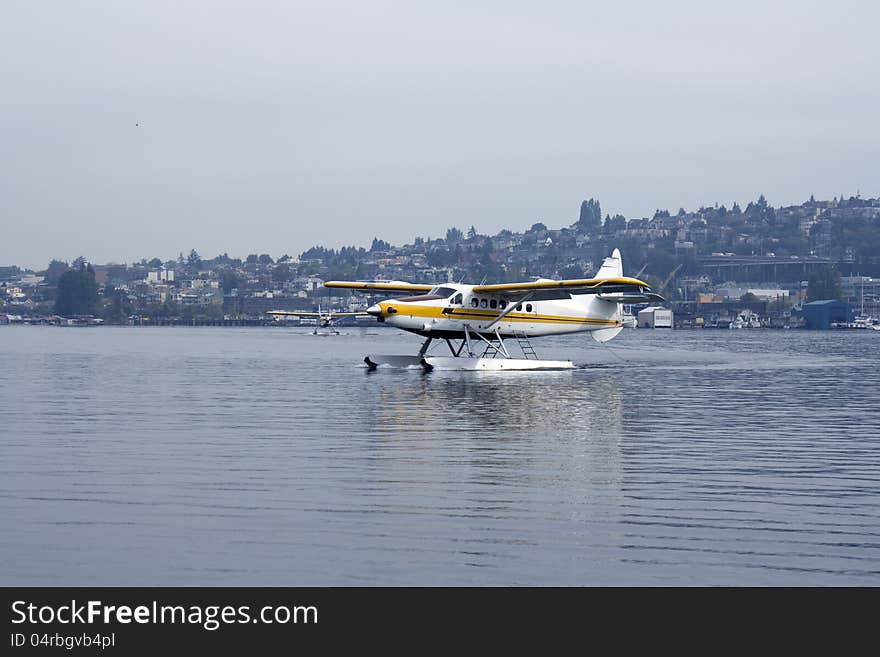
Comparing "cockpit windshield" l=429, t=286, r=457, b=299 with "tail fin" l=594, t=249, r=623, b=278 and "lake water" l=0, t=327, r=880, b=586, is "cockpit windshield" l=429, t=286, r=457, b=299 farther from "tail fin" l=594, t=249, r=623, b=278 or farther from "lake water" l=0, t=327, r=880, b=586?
"lake water" l=0, t=327, r=880, b=586

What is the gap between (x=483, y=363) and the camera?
31.8 metres

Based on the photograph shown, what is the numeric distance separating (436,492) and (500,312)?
22419 millimetres

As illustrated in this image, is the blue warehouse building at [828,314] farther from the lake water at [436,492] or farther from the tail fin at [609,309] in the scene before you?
the lake water at [436,492]

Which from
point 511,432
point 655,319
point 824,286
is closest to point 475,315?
point 511,432

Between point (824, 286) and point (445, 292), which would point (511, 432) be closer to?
point (445, 292)

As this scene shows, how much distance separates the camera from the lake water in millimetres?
7910

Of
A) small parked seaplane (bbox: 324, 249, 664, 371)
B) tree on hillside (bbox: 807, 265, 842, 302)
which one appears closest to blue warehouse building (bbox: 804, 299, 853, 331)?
tree on hillside (bbox: 807, 265, 842, 302)

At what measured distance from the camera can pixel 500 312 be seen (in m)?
33.1

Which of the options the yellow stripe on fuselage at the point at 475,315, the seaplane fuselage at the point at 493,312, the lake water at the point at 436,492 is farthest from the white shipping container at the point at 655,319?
the lake water at the point at 436,492

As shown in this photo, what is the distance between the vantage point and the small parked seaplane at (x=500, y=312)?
31.4 metres

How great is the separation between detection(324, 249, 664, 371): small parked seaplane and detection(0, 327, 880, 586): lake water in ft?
29.7

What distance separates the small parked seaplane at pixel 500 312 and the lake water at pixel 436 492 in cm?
906
